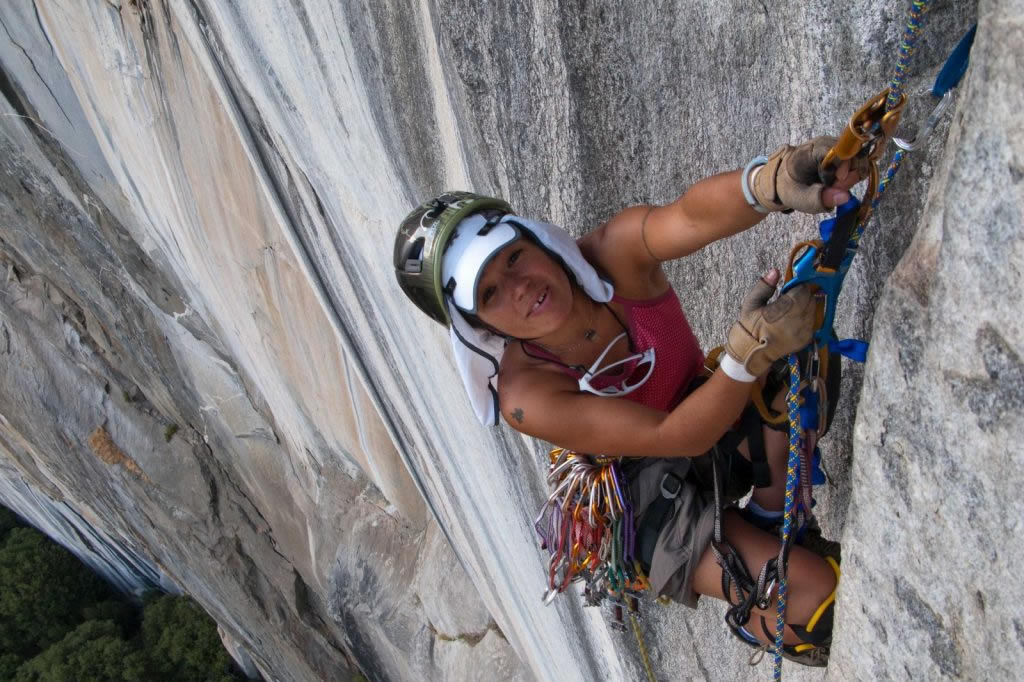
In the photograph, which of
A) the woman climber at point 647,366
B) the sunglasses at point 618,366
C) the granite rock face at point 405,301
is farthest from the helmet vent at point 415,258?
the granite rock face at point 405,301

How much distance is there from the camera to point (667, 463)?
1807 millimetres

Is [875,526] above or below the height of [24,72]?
below

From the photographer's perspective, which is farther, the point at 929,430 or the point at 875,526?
the point at 875,526

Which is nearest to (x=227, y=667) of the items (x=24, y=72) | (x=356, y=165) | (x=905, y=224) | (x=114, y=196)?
(x=114, y=196)

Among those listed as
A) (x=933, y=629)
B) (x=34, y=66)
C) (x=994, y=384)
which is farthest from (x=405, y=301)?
(x=34, y=66)

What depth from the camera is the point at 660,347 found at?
163 centimetres

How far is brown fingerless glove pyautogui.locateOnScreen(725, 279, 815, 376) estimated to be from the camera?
1.26m

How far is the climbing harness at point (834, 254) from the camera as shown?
108 cm

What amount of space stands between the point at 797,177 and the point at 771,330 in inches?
9.2

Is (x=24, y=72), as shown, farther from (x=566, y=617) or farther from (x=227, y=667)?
(x=227, y=667)

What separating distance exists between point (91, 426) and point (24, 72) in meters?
3.64

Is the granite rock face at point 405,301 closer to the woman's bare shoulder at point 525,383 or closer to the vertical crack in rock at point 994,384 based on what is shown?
the vertical crack in rock at point 994,384

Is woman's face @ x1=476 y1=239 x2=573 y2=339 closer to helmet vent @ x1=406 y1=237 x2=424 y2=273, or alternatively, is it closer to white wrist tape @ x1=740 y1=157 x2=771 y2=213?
helmet vent @ x1=406 y1=237 x2=424 y2=273

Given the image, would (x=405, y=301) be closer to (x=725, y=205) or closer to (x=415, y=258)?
(x=415, y=258)
